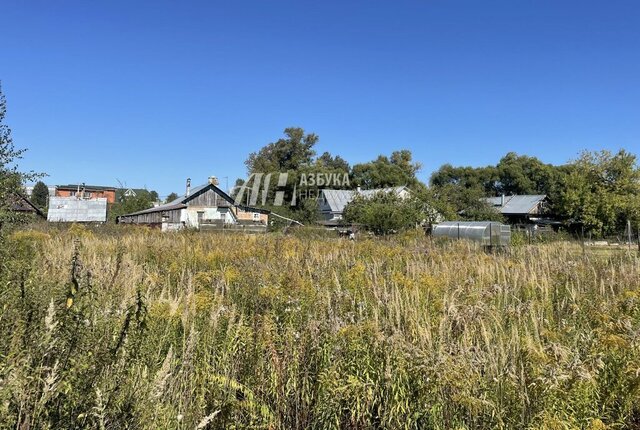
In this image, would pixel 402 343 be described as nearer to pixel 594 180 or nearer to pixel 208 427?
pixel 208 427

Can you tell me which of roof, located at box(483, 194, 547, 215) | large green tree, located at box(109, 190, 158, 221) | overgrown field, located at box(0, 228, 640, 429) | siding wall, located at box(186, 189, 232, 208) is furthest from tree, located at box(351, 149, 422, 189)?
overgrown field, located at box(0, 228, 640, 429)

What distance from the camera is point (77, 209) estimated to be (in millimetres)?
48156

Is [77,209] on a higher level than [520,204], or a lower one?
lower

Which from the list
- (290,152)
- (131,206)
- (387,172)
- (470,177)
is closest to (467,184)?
(470,177)

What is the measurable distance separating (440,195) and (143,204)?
39.7 meters

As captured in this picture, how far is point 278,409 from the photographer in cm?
227

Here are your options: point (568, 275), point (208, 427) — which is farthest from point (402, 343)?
point (568, 275)

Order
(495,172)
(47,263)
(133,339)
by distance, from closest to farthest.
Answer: (133,339) → (47,263) → (495,172)

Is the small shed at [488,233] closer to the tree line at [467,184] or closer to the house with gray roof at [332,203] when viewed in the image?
the tree line at [467,184]
